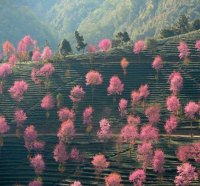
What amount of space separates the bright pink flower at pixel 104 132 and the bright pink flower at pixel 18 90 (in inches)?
1265

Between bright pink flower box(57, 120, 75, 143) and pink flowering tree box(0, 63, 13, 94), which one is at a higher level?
pink flowering tree box(0, 63, 13, 94)

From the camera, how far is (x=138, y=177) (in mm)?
92812

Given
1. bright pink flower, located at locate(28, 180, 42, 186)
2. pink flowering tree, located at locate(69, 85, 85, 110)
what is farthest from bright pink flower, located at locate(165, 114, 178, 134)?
bright pink flower, located at locate(28, 180, 42, 186)

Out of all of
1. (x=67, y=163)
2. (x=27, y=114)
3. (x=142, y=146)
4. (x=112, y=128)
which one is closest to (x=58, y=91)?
(x=27, y=114)

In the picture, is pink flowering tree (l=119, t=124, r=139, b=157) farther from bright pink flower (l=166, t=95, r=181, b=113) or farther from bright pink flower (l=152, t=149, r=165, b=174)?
bright pink flower (l=166, t=95, r=181, b=113)

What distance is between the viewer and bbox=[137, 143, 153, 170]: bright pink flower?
97625mm

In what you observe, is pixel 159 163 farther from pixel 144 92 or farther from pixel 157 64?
pixel 157 64

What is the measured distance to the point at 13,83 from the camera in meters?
141

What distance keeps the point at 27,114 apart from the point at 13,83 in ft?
64.8

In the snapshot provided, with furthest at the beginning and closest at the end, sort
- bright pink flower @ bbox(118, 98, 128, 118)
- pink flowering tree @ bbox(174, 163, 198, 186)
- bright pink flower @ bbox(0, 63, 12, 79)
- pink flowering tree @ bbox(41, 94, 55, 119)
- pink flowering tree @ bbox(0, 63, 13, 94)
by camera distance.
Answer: bright pink flower @ bbox(0, 63, 12, 79)
pink flowering tree @ bbox(0, 63, 13, 94)
pink flowering tree @ bbox(41, 94, 55, 119)
bright pink flower @ bbox(118, 98, 128, 118)
pink flowering tree @ bbox(174, 163, 198, 186)

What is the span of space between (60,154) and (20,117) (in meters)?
23.0

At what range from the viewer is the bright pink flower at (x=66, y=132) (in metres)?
109

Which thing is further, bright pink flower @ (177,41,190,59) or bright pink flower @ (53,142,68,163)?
bright pink flower @ (177,41,190,59)

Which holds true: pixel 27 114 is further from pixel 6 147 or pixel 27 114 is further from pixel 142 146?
pixel 142 146
